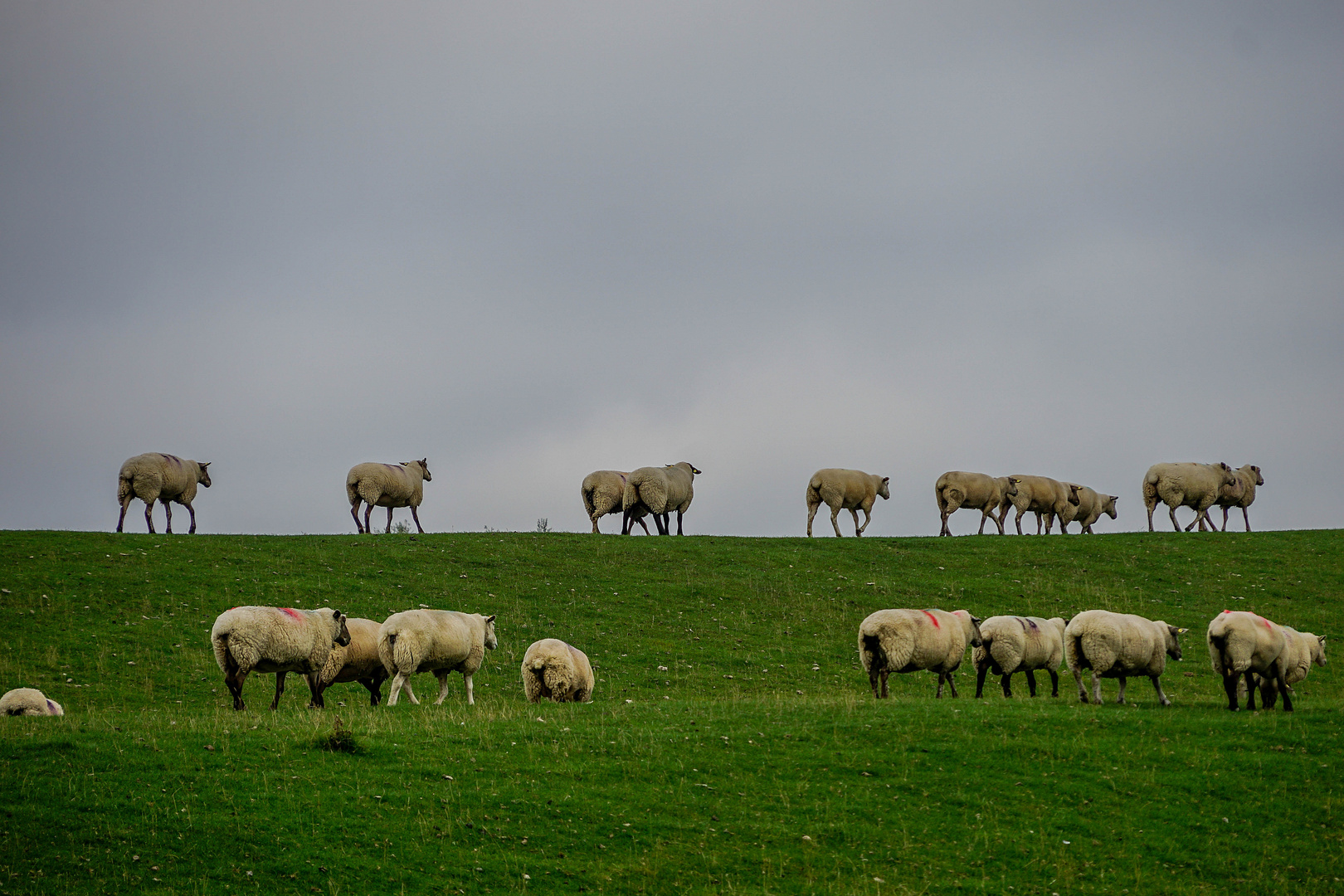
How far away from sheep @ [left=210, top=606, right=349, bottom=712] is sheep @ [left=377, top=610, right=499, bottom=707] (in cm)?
101

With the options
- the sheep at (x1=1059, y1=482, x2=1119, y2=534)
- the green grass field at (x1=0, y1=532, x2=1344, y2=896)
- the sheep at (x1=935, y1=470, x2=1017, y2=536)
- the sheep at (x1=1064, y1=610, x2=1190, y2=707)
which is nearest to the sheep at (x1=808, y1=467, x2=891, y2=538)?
the sheep at (x1=935, y1=470, x2=1017, y2=536)

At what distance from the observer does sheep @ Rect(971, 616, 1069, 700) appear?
20.9 m

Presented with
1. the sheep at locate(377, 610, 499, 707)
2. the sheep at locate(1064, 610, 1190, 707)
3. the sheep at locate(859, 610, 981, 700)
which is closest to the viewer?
the sheep at locate(1064, 610, 1190, 707)

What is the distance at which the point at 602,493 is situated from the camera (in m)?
44.8

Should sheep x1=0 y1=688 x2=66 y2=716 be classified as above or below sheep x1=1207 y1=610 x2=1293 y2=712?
below

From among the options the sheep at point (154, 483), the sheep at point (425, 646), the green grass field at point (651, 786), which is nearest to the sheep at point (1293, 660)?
the green grass field at point (651, 786)

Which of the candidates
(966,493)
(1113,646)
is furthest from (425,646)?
(966,493)

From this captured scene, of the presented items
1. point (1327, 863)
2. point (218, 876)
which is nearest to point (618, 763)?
point (218, 876)

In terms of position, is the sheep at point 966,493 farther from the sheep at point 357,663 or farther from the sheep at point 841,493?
the sheep at point 357,663

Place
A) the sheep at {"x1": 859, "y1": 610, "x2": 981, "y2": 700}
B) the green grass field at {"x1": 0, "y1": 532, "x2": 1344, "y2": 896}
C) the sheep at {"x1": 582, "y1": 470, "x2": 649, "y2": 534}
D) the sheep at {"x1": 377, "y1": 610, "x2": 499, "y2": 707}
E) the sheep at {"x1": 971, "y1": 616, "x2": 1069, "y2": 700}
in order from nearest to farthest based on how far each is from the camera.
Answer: the green grass field at {"x1": 0, "y1": 532, "x2": 1344, "y2": 896}
the sheep at {"x1": 377, "y1": 610, "x2": 499, "y2": 707}
the sheep at {"x1": 859, "y1": 610, "x2": 981, "y2": 700}
the sheep at {"x1": 971, "y1": 616, "x2": 1069, "y2": 700}
the sheep at {"x1": 582, "y1": 470, "x2": 649, "y2": 534}

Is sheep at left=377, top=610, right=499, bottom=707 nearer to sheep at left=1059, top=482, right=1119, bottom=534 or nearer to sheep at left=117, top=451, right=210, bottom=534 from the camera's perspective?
sheep at left=117, top=451, right=210, bottom=534

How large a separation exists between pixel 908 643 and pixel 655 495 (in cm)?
2533

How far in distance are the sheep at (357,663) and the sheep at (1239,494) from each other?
39.1 m

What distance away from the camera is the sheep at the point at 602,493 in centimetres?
4475
